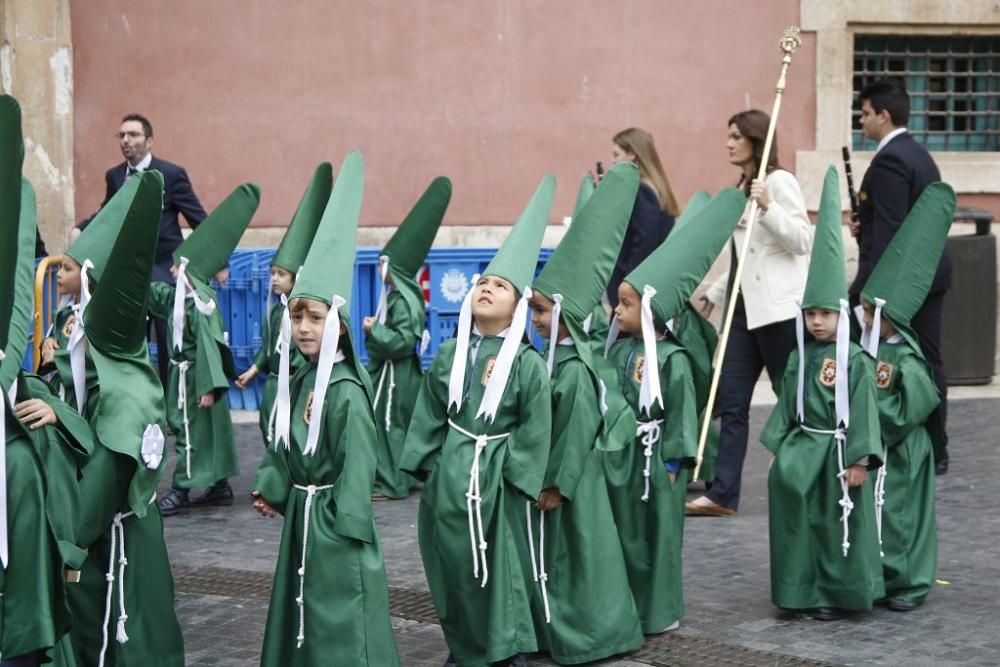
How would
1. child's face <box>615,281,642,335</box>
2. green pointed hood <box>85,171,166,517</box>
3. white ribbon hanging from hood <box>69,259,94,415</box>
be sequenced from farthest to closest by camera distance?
1. child's face <box>615,281,642,335</box>
2. white ribbon hanging from hood <box>69,259,94,415</box>
3. green pointed hood <box>85,171,166,517</box>

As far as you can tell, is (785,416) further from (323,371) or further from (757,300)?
(323,371)

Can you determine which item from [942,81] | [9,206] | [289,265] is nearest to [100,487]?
[9,206]

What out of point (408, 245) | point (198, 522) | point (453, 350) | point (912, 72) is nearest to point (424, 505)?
point (453, 350)

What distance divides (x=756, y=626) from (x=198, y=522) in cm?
322

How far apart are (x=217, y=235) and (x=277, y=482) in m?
3.35

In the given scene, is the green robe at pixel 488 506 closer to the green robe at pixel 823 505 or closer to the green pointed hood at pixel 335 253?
the green pointed hood at pixel 335 253

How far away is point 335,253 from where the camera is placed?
577cm

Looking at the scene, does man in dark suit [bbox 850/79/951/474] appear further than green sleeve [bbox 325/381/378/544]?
Yes

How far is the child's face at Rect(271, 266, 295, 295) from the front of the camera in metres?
8.53

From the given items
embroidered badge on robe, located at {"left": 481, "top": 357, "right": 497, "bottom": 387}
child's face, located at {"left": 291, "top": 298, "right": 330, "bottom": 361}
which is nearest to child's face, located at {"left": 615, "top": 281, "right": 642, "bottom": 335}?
embroidered badge on robe, located at {"left": 481, "top": 357, "right": 497, "bottom": 387}

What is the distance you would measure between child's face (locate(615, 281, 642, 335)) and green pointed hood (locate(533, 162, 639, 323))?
1.02ft

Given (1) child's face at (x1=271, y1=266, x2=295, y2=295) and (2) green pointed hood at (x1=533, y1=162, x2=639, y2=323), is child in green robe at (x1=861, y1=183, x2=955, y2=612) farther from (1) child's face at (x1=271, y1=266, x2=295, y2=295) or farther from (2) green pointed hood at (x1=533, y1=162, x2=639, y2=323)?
(1) child's face at (x1=271, y1=266, x2=295, y2=295)

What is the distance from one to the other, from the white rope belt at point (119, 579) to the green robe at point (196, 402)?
3.32 metres

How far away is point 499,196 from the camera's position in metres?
13.6
